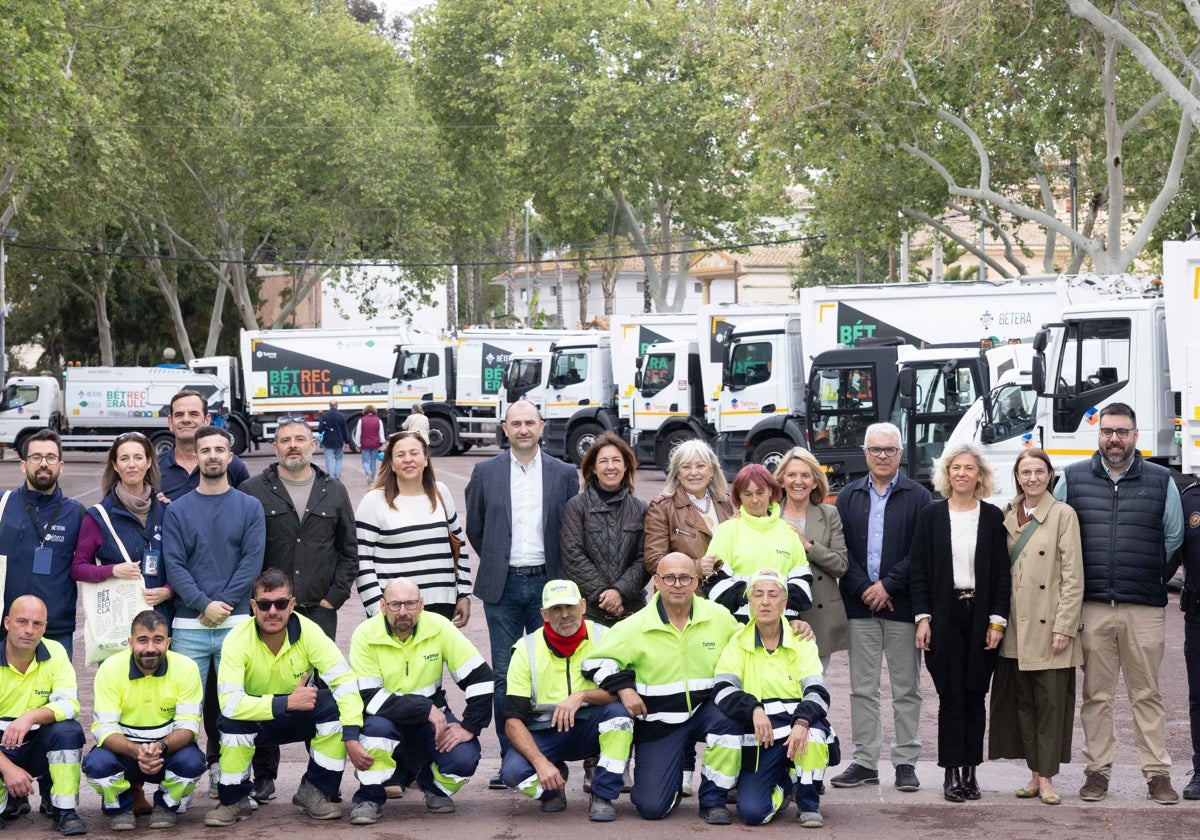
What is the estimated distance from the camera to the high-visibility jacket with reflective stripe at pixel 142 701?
736 centimetres

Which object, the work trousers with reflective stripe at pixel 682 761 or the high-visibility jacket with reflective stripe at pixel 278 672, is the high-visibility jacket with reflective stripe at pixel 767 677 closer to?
the work trousers with reflective stripe at pixel 682 761

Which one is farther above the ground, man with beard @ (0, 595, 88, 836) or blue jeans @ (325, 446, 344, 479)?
blue jeans @ (325, 446, 344, 479)

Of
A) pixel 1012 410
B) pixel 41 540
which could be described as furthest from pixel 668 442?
pixel 41 540

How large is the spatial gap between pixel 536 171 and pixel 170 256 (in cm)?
1553

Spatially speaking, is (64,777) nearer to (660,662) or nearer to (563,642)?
(563,642)

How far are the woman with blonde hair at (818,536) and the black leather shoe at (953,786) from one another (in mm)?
835

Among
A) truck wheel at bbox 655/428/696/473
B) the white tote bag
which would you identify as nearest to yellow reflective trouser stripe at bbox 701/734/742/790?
the white tote bag

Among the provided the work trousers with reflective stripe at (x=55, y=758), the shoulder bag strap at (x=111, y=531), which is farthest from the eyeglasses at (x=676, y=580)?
the work trousers with reflective stripe at (x=55, y=758)

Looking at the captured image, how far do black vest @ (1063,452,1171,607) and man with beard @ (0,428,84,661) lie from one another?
5.18m

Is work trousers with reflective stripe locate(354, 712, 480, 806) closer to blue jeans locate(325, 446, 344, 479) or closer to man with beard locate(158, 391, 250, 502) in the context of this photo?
man with beard locate(158, 391, 250, 502)

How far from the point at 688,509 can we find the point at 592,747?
4.44 feet

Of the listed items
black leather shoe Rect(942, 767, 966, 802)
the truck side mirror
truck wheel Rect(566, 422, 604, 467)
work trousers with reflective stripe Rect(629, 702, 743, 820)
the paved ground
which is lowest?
the paved ground

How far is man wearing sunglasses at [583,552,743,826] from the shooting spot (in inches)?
300

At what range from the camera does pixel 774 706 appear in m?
7.47
